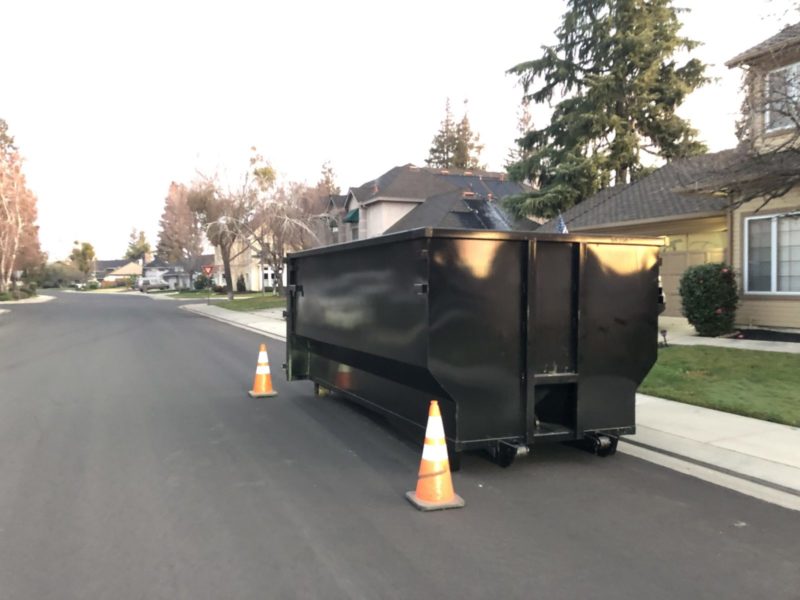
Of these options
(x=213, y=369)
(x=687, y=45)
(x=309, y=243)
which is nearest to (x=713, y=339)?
(x=213, y=369)

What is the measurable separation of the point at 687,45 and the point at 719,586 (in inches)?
984

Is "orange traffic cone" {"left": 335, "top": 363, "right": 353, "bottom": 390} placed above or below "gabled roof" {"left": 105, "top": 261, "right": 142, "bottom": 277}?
below

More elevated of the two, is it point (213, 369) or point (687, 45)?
point (687, 45)

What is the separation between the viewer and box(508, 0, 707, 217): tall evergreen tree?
23.4 metres

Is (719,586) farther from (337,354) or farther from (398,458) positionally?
(337,354)

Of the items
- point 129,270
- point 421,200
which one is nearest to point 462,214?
point 421,200

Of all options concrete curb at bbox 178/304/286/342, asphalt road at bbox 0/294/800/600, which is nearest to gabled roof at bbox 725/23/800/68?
asphalt road at bbox 0/294/800/600

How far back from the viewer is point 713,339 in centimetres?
1367

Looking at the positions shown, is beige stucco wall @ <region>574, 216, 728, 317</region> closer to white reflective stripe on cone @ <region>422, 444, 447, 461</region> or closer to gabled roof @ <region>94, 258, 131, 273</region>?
white reflective stripe on cone @ <region>422, 444, 447, 461</region>

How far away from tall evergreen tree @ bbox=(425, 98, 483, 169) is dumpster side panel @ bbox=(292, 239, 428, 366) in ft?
223

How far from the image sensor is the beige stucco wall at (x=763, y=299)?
13523 millimetres

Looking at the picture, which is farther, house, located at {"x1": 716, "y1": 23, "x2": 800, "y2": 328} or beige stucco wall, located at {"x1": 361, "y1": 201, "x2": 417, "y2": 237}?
beige stucco wall, located at {"x1": 361, "y1": 201, "x2": 417, "y2": 237}

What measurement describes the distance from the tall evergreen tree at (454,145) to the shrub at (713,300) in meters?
62.1

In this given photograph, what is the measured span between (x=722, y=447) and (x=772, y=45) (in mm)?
9775
